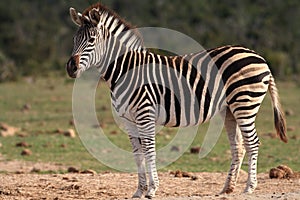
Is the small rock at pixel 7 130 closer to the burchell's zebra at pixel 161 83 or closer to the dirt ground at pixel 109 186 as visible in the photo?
the dirt ground at pixel 109 186

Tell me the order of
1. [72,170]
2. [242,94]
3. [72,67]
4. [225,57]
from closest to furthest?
[72,67] → [242,94] → [225,57] → [72,170]

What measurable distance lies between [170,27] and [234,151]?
36.9 metres

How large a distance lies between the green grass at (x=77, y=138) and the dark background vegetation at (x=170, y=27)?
7.40 m

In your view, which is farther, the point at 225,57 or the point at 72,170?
the point at 72,170

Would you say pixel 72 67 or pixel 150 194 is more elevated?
pixel 72 67

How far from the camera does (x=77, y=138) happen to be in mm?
14312

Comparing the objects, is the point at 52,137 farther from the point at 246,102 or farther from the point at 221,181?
the point at 246,102

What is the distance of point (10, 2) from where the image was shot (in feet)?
182

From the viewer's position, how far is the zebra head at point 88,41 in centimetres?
736

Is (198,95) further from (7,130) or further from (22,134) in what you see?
(7,130)

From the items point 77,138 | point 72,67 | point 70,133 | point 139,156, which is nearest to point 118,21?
point 72,67

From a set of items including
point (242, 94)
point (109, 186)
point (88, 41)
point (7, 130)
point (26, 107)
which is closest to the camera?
point (88, 41)

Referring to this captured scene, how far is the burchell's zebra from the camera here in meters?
7.46

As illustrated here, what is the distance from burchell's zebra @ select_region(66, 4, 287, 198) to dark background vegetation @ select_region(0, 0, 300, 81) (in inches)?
827
